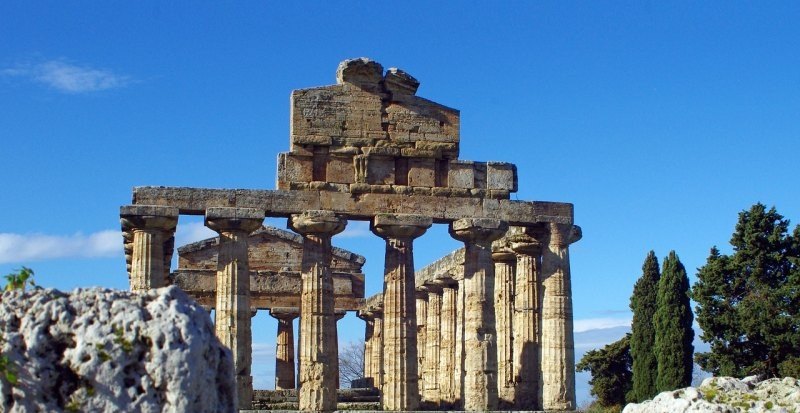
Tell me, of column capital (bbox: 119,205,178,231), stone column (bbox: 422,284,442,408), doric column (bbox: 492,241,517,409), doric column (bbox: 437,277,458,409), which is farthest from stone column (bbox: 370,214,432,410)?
stone column (bbox: 422,284,442,408)

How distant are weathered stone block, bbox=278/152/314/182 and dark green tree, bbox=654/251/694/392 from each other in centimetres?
1956

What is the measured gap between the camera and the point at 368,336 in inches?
2151

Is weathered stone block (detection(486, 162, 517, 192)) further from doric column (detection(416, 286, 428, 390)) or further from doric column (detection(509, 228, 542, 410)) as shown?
doric column (detection(416, 286, 428, 390))

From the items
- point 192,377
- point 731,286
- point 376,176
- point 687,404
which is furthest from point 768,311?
point 192,377

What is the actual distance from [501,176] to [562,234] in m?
2.40

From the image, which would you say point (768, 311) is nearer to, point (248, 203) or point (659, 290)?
point (659, 290)

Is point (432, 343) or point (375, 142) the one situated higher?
point (375, 142)

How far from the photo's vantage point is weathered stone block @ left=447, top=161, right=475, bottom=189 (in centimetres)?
3406

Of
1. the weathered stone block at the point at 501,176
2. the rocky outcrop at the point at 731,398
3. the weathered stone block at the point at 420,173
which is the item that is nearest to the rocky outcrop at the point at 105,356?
the rocky outcrop at the point at 731,398

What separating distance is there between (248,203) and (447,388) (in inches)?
507

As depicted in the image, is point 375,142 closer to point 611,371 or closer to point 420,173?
point 420,173

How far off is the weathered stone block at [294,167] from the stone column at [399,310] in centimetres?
215

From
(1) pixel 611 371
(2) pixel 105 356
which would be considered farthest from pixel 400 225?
(1) pixel 611 371

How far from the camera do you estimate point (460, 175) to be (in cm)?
3412
